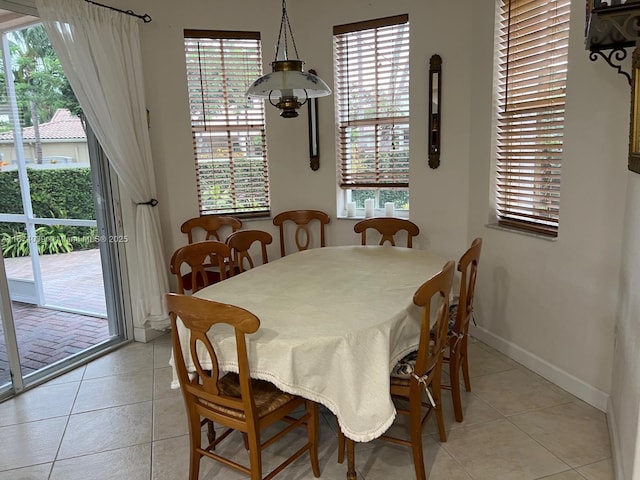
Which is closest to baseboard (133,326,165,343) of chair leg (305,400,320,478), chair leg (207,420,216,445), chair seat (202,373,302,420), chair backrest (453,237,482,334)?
chair leg (207,420,216,445)

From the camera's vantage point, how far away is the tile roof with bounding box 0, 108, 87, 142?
3.08 metres

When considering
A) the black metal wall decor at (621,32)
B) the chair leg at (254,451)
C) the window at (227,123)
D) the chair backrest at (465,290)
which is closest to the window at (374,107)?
the window at (227,123)

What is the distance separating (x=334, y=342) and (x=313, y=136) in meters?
2.55

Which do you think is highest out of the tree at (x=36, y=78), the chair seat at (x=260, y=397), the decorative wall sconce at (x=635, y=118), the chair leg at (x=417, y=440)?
the tree at (x=36, y=78)

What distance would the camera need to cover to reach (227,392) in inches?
77.1

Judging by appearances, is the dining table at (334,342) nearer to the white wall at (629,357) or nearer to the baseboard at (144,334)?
the white wall at (629,357)

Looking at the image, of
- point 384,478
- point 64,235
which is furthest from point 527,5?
point 64,235

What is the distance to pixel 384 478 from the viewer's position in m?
2.11

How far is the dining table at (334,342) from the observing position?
1.77 meters

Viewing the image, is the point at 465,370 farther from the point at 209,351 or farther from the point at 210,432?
the point at 209,351

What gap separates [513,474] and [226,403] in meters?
1.33

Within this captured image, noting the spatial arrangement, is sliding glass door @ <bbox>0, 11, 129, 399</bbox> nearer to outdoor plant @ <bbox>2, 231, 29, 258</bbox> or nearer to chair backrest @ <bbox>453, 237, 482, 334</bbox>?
outdoor plant @ <bbox>2, 231, 29, 258</bbox>

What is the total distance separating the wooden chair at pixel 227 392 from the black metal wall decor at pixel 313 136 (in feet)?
7.61

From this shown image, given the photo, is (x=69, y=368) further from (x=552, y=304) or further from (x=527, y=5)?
(x=527, y=5)
